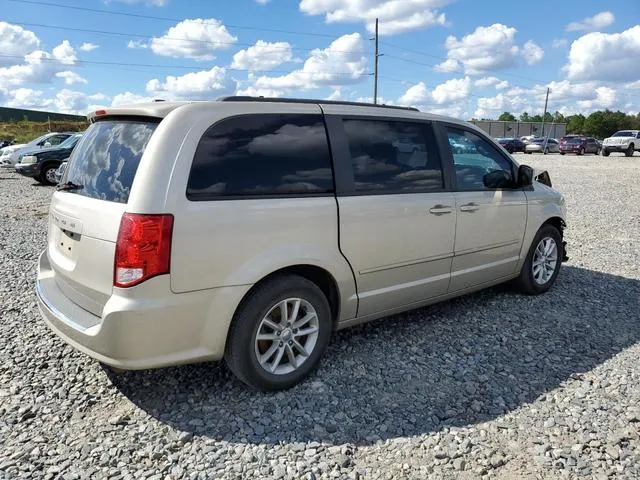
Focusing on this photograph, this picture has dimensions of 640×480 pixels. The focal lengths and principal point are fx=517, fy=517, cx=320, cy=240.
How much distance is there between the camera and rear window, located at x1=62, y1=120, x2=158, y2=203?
295 centimetres

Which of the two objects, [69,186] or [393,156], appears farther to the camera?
[393,156]

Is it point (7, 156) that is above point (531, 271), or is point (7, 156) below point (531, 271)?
above

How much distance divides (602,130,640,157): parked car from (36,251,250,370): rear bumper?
126ft

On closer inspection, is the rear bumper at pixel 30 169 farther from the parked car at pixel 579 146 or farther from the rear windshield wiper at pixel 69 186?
the parked car at pixel 579 146

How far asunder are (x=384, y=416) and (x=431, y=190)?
5.93ft

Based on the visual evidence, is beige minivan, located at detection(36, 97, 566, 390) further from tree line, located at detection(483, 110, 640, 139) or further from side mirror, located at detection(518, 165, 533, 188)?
tree line, located at detection(483, 110, 640, 139)

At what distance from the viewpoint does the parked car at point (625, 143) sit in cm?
3451

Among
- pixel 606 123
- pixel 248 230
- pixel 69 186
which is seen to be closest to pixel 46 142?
pixel 69 186

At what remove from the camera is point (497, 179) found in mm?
4691

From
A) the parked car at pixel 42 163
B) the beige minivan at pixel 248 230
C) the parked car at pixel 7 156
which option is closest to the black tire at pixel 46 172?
the parked car at pixel 42 163

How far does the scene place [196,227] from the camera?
2.83 meters

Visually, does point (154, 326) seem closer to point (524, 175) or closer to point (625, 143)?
point (524, 175)

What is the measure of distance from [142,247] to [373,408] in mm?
1683

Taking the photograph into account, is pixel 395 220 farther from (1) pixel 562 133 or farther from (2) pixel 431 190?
(1) pixel 562 133
